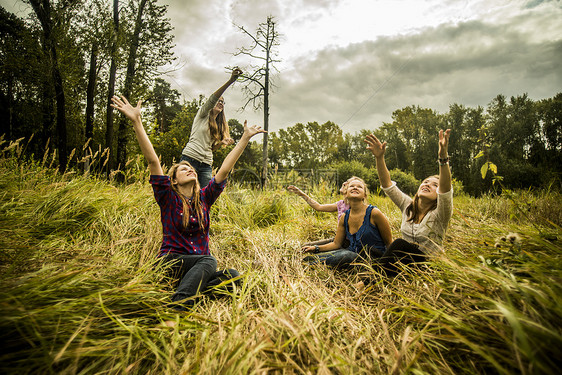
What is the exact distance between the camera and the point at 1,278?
931mm

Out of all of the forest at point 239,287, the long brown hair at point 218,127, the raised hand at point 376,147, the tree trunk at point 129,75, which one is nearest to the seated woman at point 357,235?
the forest at point 239,287

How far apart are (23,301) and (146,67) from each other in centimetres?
968

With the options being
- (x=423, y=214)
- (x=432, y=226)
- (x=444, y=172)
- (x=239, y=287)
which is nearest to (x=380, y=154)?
(x=444, y=172)

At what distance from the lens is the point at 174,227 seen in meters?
1.86

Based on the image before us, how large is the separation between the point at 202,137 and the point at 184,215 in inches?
66.9

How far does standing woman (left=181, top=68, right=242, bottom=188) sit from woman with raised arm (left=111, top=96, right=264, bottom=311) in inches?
41.3

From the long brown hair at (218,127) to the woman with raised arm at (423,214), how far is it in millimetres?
2113

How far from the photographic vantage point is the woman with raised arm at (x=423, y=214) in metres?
1.90

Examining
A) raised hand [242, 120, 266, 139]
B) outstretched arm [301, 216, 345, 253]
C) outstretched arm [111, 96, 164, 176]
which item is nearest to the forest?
outstretched arm [301, 216, 345, 253]

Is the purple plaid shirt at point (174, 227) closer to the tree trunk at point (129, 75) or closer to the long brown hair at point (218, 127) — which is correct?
the long brown hair at point (218, 127)

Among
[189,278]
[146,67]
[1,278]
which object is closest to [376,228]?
[189,278]

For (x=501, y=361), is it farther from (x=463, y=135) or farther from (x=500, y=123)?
(x=463, y=135)

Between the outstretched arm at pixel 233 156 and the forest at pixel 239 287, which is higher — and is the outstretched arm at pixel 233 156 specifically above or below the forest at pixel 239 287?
above

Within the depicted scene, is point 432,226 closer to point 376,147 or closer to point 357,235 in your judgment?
point 357,235
